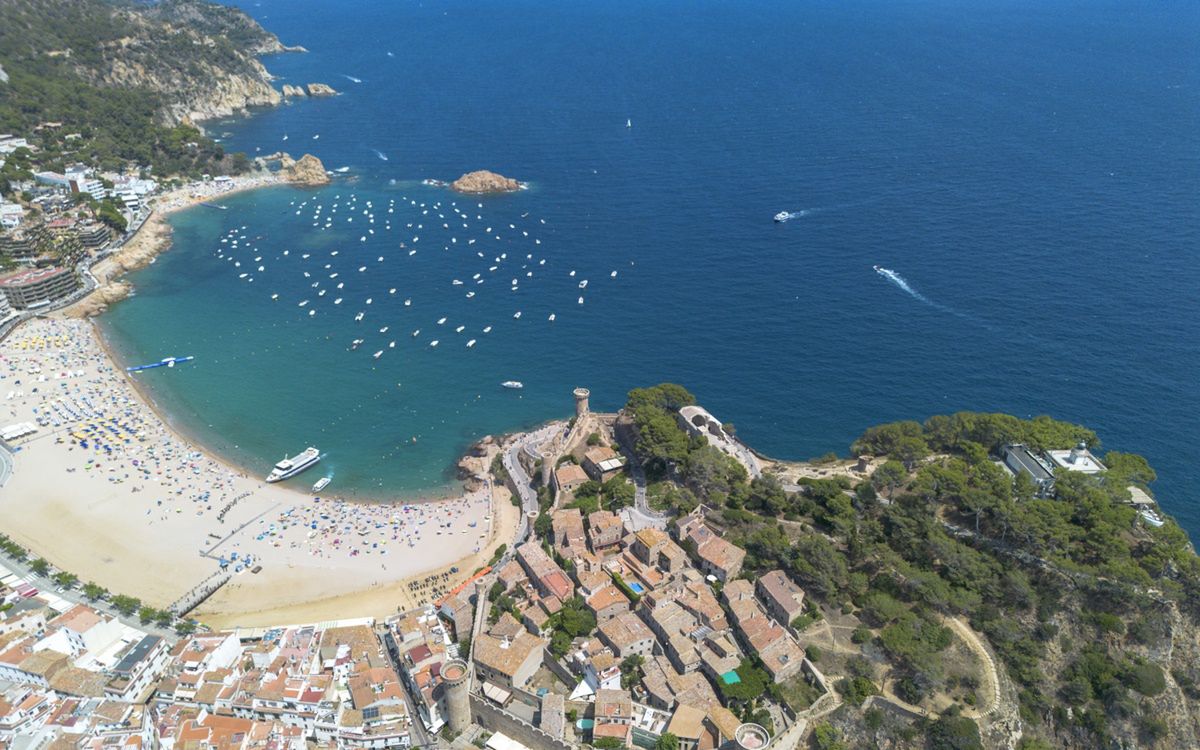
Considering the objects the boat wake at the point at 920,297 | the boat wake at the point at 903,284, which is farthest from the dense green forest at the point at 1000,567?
the boat wake at the point at 903,284

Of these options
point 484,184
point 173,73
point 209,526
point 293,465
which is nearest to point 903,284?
point 484,184

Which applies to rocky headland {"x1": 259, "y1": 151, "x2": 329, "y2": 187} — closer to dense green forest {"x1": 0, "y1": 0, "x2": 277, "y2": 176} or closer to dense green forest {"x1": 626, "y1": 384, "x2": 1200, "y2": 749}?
dense green forest {"x1": 0, "y1": 0, "x2": 277, "y2": 176}

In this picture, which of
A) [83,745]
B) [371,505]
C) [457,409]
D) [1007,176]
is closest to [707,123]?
[1007,176]

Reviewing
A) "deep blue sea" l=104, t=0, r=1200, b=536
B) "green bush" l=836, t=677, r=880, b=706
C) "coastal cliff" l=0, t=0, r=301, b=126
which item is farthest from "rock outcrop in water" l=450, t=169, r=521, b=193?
"green bush" l=836, t=677, r=880, b=706

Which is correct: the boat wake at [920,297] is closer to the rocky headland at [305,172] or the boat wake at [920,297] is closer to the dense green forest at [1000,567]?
the dense green forest at [1000,567]

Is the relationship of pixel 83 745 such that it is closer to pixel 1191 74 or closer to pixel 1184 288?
pixel 1184 288
